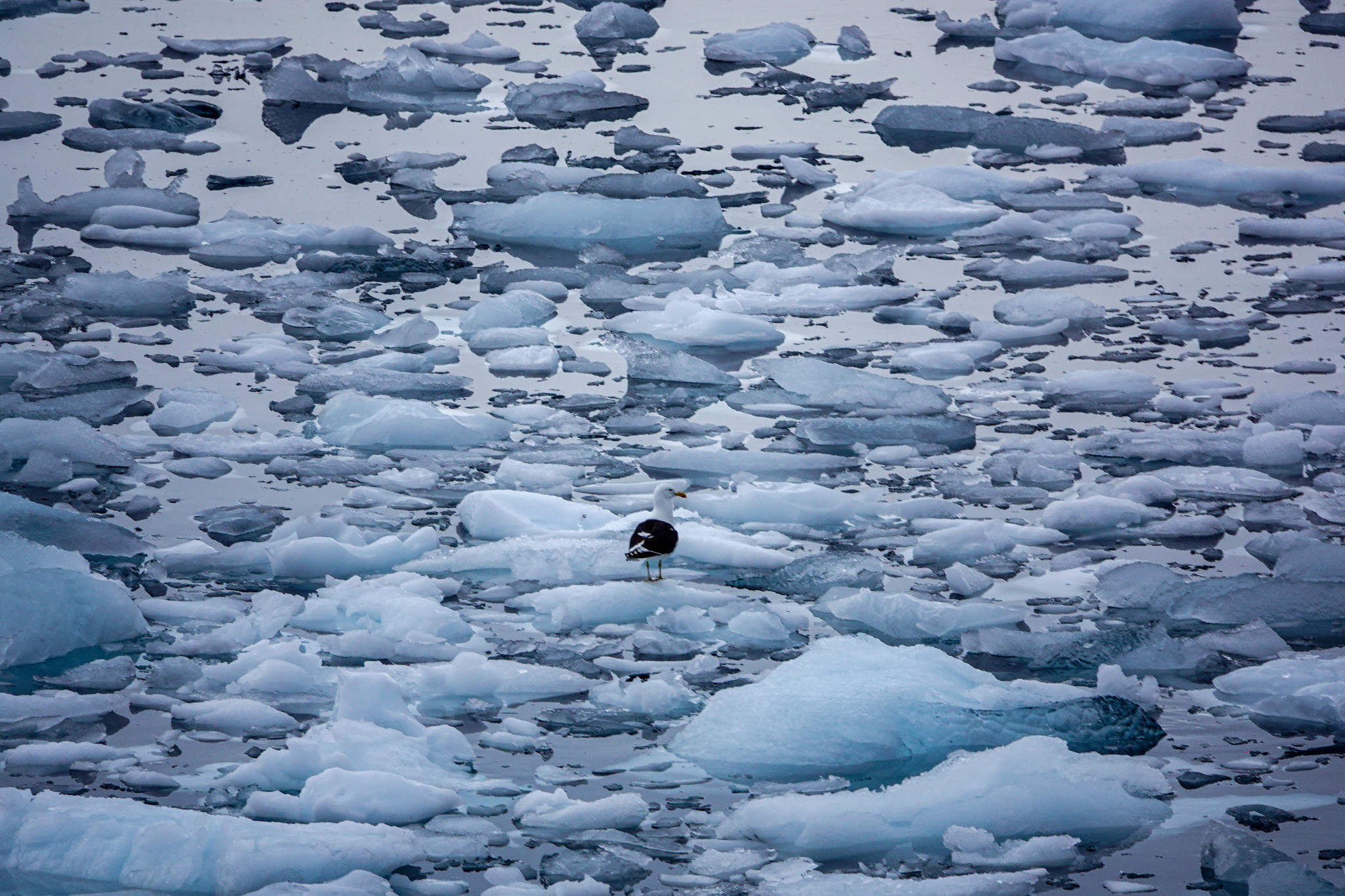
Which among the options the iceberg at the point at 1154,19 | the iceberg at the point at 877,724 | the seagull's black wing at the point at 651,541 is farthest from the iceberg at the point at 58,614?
the iceberg at the point at 1154,19

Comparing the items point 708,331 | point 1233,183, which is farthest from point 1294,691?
point 1233,183

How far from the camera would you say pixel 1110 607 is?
10.5 feet

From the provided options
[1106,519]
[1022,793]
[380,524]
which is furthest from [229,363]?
[1022,793]

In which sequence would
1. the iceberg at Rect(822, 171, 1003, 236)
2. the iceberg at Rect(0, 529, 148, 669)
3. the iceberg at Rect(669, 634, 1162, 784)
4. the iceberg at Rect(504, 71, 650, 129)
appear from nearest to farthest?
the iceberg at Rect(669, 634, 1162, 784)
the iceberg at Rect(0, 529, 148, 669)
the iceberg at Rect(822, 171, 1003, 236)
the iceberg at Rect(504, 71, 650, 129)

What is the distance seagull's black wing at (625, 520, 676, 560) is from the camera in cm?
333

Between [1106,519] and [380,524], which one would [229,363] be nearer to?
[380,524]

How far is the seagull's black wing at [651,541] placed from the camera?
333 cm

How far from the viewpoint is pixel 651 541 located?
10.9 feet

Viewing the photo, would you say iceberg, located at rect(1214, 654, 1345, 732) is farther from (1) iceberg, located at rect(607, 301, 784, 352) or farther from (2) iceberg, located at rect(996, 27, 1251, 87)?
(2) iceberg, located at rect(996, 27, 1251, 87)

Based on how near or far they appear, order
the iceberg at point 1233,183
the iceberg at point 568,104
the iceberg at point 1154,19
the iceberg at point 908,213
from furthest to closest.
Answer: the iceberg at point 1154,19, the iceberg at point 568,104, the iceberg at point 1233,183, the iceberg at point 908,213

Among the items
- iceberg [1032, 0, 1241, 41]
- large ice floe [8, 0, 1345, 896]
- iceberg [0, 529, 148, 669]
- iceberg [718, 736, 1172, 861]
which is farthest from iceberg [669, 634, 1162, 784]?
iceberg [1032, 0, 1241, 41]

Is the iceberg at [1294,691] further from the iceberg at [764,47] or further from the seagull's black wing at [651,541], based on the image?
the iceberg at [764,47]

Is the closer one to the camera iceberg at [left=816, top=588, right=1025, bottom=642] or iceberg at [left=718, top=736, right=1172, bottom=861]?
iceberg at [left=718, top=736, right=1172, bottom=861]

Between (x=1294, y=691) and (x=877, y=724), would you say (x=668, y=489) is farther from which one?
(x=1294, y=691)
